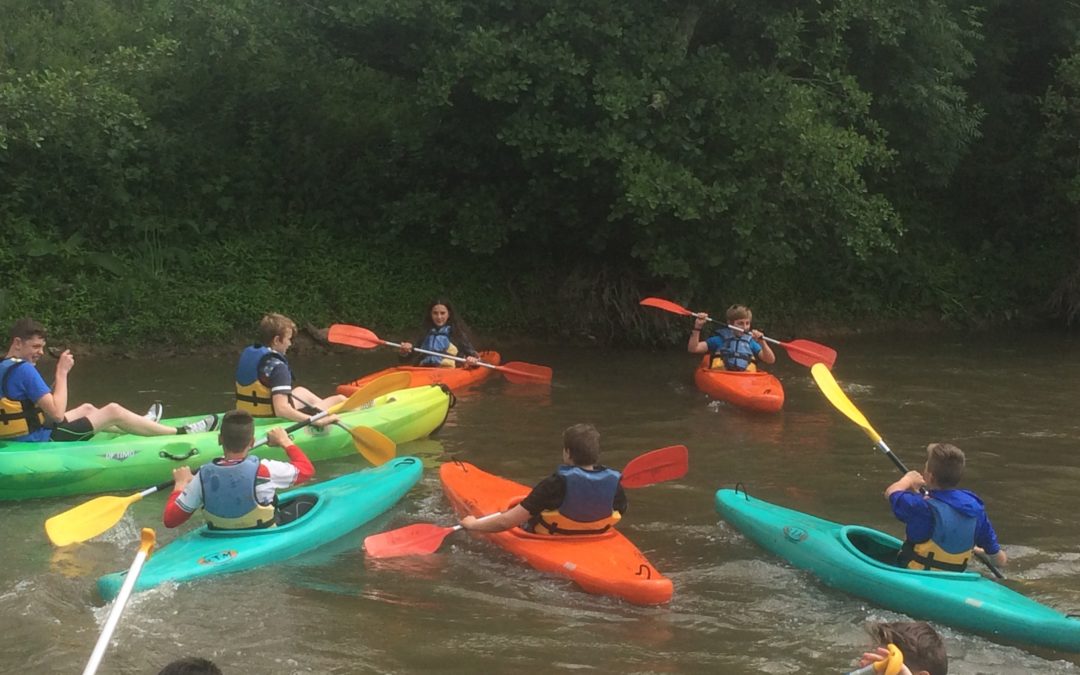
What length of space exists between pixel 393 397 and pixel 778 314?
7.19 m

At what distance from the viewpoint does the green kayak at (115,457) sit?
613 cm

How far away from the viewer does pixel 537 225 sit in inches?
496

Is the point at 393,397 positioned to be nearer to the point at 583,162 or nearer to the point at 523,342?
the point at 583,162

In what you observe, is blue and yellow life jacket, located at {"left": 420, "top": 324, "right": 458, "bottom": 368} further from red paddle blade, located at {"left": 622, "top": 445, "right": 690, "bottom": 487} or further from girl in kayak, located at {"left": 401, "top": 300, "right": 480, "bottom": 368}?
red paddle blade, located at {"left": 622, "top": 445, "right": 690, "bottom": 487}

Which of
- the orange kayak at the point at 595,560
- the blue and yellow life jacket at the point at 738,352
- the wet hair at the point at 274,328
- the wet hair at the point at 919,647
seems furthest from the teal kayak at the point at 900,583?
the blue and yellow life jacket at the point at 738,352

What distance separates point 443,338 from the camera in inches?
389

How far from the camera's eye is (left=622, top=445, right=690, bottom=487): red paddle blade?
560 centimetres

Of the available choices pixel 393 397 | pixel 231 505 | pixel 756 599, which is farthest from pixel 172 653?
pixel 393 397

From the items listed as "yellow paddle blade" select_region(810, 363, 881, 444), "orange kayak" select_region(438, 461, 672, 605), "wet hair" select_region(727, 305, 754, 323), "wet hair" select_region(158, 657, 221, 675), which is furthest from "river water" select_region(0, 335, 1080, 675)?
"wet hair" select_region(158, 657, 221, 675)

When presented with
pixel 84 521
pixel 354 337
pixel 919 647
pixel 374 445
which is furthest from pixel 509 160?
pixel 919 647

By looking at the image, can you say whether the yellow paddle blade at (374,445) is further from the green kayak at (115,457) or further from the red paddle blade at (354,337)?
the red paddle blade at (354,337)

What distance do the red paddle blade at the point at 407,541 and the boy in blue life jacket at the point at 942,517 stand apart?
207 centimetres

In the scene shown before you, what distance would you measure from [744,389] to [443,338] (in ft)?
8.84

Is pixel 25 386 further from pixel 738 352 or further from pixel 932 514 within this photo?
pixel 738 352
